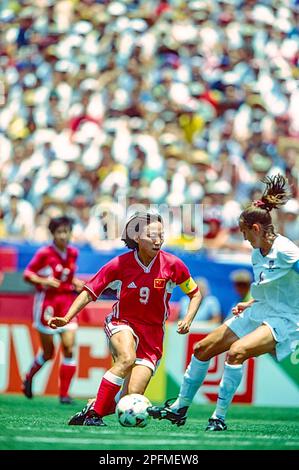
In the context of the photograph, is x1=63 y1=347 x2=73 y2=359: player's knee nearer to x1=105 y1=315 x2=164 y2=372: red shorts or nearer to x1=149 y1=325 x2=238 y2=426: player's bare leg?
x1=149 y1=325 x2=238 y2=426: player's bare leg

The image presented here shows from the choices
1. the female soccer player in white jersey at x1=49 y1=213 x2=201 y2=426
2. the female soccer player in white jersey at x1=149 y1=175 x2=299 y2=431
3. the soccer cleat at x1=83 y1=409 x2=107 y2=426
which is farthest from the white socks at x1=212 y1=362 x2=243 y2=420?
the soccer cleat at x1=83 y1=409 x2=107 y2=426

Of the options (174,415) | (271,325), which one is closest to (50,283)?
(174,415)

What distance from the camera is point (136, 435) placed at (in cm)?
785

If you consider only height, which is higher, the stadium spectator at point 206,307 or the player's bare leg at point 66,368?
the stadium spectator at point 206,307

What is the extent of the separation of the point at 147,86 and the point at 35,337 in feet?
20.7

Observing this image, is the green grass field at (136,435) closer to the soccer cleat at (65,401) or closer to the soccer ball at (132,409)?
the soccer ball at (132,409)

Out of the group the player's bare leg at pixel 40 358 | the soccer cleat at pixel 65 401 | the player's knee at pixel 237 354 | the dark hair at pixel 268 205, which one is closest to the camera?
the player's knee at pixel 237 354

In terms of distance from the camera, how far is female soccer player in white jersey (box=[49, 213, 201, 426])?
27.3 feet

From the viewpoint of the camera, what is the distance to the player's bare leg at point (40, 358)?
12281 millimetres

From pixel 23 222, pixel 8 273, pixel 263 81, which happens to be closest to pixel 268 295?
pixel 8 273

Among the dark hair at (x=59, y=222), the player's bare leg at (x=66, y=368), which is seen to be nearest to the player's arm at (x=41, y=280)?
the dark hair at (x=59, y=222)

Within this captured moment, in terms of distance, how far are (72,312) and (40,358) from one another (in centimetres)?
420

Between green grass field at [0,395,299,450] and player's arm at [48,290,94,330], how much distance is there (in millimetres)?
756

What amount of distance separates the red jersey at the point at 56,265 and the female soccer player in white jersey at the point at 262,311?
152 inches
